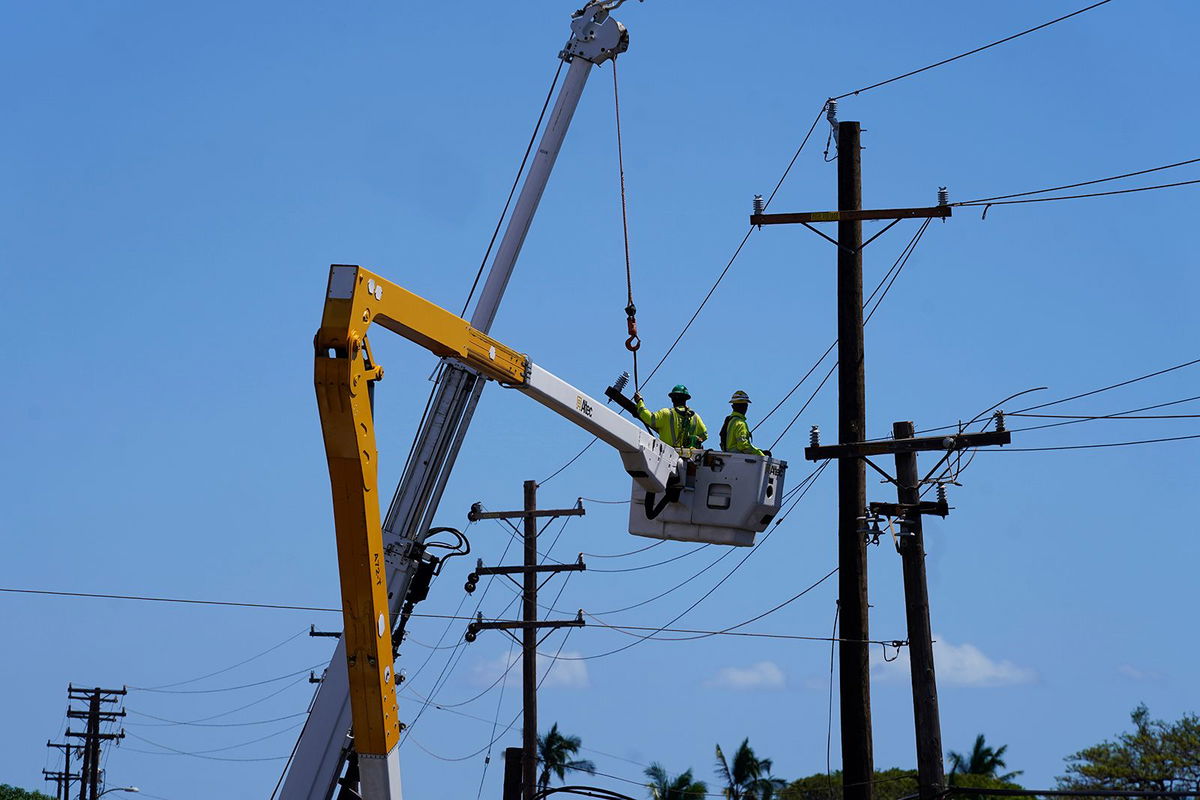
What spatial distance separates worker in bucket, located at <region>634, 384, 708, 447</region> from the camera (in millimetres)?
17203

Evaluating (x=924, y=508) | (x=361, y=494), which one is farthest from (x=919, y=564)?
(x=361, y=494)

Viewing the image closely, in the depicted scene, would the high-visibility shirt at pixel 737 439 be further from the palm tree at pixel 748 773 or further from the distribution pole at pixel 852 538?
the palm tree at pixel 748 773

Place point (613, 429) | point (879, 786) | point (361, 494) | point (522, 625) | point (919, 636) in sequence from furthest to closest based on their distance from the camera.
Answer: point (879, 786) < point (522, 625) < point (919, 636) < point (613, 429) < point (361, 494)

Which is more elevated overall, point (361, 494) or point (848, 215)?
point (848, 215)

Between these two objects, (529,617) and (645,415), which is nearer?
(645,415)

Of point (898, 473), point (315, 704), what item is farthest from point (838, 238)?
point (315, 704)

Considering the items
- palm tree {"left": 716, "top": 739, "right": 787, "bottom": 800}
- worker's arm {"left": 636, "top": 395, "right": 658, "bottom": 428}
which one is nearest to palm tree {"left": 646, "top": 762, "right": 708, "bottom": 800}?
palm tree {"left": 716, "top": 739, "right": 787, "bottom": 800}

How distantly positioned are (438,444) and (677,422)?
365 centimetres

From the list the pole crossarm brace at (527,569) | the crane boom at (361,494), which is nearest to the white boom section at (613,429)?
the crane boom at (361,494)

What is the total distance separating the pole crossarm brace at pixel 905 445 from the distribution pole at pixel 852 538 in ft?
0.49

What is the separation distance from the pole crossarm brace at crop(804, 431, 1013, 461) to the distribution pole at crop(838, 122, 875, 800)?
0.15 meters

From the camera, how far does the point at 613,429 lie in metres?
16.0

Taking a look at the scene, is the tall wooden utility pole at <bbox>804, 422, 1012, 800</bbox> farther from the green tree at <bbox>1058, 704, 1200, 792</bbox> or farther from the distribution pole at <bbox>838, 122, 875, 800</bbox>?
the green tree at <bbox>1058, 704, 1200, 792</bbox>

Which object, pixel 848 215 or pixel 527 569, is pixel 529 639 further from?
pixel 848 215
